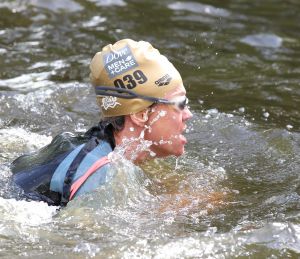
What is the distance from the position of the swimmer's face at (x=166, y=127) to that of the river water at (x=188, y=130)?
29 centimetres

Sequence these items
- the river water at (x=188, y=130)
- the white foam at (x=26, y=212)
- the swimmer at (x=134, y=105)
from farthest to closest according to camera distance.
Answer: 1. the swimmer at (x=134, y=105)
2. the white foam at (x=26, y=212)
3. the river water at (x=188, y=130)

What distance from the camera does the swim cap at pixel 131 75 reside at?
205 inches

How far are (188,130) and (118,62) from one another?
209cm

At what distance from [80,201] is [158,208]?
672 millimetres

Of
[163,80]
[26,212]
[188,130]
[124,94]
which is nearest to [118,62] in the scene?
[124,94]

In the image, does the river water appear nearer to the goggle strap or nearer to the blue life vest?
the blue life vest

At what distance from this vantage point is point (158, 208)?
204 inches

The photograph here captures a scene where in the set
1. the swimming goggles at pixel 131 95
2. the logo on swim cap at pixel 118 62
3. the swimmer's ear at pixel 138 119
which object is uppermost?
the logo on swim cap at pixel 118 62

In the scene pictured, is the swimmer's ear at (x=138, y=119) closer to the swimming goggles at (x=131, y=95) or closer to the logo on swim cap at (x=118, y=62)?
the swimming goggles at (x=131, y=95)

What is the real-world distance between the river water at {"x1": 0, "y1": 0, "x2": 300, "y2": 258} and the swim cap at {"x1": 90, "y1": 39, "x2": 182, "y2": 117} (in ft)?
1.52

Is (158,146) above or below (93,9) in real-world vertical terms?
above

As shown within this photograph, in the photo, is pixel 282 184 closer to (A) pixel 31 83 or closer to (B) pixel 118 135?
(B) pixel 118 135

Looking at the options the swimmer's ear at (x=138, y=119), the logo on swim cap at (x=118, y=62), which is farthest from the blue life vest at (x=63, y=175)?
the logo on swim cap at (x=118, y=62)

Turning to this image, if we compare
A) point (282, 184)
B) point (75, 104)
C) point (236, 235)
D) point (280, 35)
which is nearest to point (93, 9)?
point (280, 35)
